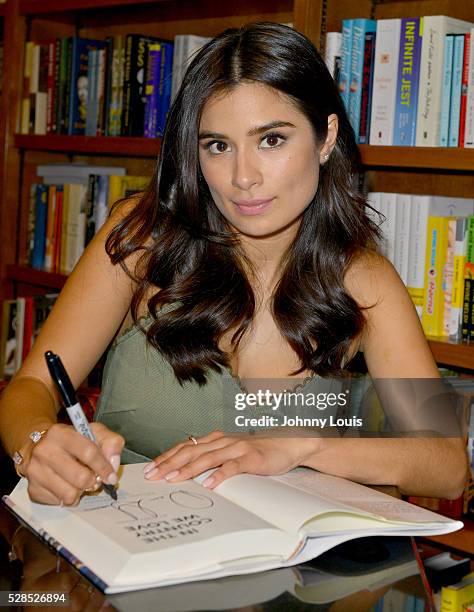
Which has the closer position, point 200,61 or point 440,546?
point 200,61

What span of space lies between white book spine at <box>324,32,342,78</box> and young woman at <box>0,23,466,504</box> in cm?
40

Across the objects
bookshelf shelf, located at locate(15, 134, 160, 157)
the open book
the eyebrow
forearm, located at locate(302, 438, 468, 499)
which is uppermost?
bookshelf shelf, located at locate(15, 134, 160, 157)

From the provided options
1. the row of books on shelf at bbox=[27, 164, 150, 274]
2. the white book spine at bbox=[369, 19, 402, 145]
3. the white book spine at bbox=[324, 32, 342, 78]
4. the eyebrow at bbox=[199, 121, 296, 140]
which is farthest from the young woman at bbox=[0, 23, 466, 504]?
the row of books on shelf at bbox=[27, 164, 150, 274]

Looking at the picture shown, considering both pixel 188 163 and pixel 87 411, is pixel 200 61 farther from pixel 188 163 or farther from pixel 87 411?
pixel 87 411

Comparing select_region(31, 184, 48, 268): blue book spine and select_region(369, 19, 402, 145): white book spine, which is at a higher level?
select_region(369, 19, 402, 145): white book spine

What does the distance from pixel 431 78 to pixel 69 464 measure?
1259 millimetres

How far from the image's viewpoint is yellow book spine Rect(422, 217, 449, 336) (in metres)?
1.86

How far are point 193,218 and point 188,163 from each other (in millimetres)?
103

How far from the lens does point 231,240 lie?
1584 mm

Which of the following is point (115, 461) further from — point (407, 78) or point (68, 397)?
point (407, 78)

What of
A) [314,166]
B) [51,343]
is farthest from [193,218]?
[51,343]

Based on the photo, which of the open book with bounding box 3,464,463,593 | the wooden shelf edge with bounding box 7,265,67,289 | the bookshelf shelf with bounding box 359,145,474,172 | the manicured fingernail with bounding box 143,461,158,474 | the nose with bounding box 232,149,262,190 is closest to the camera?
the open book with bounding box 3,464,463,593

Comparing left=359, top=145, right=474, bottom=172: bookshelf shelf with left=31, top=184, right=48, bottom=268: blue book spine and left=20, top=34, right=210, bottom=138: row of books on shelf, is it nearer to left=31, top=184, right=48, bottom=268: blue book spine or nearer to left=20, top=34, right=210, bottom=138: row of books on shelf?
left=20, top=34, right=210, bottom=138: row of books on shelf

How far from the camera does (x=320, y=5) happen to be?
1.95 metres
